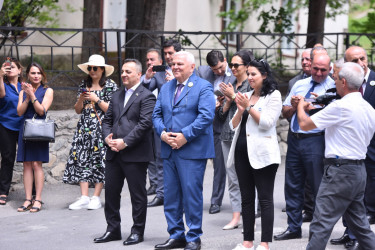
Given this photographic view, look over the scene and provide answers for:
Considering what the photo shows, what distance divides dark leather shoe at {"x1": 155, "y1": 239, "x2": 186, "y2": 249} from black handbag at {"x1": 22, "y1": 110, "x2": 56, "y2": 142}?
2.56m

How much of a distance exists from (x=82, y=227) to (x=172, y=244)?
61.3 inches

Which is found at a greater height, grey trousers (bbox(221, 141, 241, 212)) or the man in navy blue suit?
the man in navy blue suit

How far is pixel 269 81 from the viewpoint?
23.8 ft

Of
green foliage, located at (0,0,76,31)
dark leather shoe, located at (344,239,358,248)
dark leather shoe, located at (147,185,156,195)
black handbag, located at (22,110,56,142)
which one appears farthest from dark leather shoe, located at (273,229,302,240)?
green foliage, located at (0,0,76,31)

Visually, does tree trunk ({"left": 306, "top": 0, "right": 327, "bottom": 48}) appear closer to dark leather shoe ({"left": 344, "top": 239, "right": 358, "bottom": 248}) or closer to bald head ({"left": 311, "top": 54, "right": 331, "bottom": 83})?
bald head ({"left": 311, "top": 54, "right": 331, "bottom": 83})

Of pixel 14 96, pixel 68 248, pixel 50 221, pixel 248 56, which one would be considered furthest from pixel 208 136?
pixel 14 96

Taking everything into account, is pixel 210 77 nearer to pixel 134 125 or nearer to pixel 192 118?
pixel 134 125

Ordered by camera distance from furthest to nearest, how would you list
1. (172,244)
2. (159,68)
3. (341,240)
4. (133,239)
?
1. (159,68)
2. (133,239)
3. (341,240)
4. (172,244)

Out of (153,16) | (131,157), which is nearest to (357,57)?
(131,157)

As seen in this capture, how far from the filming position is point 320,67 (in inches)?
305

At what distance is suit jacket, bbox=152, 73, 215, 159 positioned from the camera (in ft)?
24.5

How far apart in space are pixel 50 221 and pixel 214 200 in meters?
2.06

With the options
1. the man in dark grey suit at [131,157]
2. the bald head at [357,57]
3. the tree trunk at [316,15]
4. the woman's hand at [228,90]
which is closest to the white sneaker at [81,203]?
the man in dark grey suit at [131,157]

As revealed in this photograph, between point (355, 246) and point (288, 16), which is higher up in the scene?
point (288, 16)
